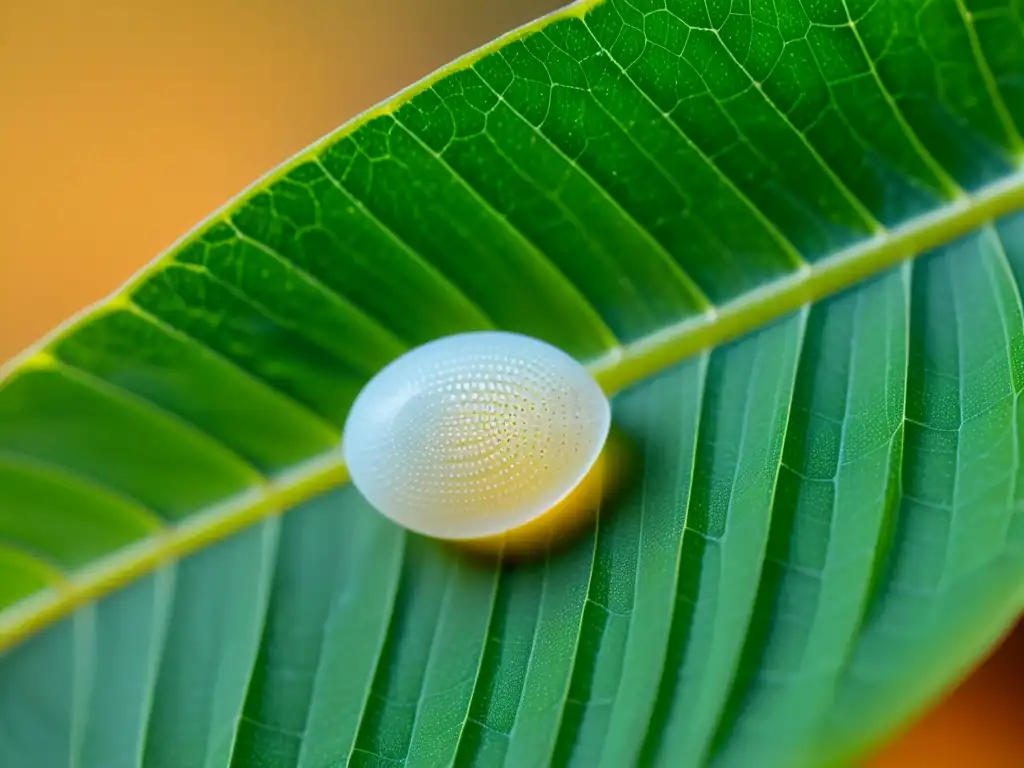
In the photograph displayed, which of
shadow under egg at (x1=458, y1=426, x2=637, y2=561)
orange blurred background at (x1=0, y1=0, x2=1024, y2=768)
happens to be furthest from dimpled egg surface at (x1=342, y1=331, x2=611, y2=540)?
orange blurred background at (x1=0, y1=0, x2=1024, y2=768)

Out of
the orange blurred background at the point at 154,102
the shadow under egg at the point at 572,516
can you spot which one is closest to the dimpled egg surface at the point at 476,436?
the shadow under egg at the point at 572,516

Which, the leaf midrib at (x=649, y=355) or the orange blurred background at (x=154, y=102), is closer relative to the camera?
the leaf midrib at (x=649, y=355)

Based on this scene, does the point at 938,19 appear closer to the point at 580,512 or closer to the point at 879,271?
the point at 879,271

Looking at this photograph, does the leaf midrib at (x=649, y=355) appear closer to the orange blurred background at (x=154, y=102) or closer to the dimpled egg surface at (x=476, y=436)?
the dimpled egg surface at (x=476, y=436)

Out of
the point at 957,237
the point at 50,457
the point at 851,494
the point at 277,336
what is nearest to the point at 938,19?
the point at 957,237

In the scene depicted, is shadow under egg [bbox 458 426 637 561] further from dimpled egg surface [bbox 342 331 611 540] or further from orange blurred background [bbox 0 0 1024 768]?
orange blurred background [bbox 0 0 1024 768]
